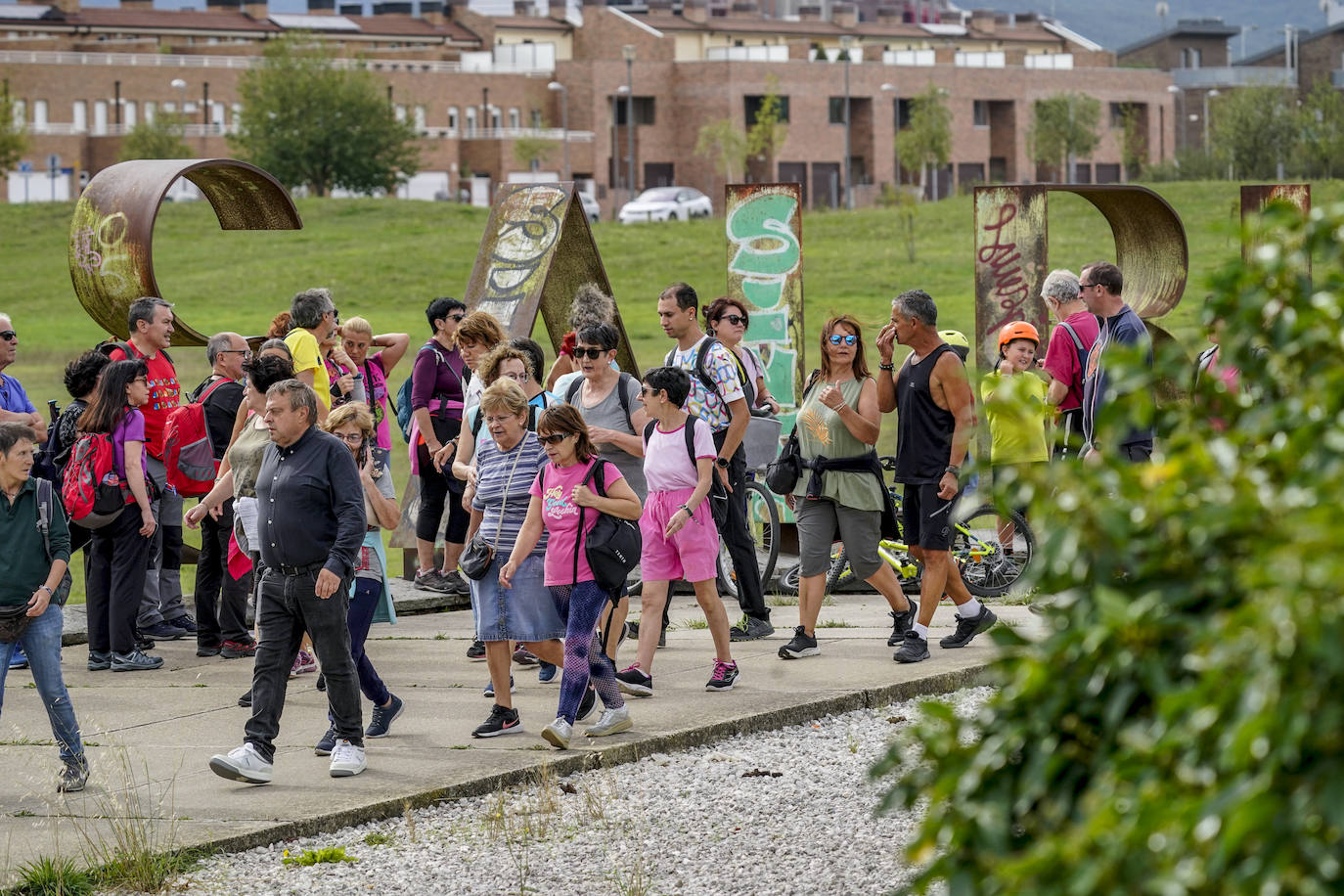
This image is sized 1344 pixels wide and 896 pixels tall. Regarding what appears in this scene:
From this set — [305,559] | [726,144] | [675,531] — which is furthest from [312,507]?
[726,144]

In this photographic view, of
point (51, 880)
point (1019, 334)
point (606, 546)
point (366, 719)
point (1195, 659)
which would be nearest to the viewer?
point (1195, 659)

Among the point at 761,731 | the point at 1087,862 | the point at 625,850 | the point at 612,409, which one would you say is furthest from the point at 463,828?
the point at 1087,862

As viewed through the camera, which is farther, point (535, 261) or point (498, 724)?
point (535, 261)

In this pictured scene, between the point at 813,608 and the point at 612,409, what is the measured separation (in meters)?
1.41

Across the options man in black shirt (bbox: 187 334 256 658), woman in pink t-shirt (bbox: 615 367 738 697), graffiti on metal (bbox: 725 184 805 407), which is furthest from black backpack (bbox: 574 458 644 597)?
graffiti on metal (bbox: 725 184 805 407)

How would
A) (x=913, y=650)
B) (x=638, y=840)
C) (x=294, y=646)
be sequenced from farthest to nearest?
(x=913, y=650), (x=294, y=646), (x=638, y=840)

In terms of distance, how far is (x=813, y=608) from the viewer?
8.59 metres

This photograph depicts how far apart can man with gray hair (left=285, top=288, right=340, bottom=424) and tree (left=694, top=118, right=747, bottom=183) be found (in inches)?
2526

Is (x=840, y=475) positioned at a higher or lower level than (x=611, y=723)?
higher

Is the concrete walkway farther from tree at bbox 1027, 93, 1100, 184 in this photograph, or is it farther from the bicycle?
tree at bbox 1027, 93, 1100, 184

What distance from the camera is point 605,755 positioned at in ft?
22.2

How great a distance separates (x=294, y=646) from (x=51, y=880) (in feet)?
5.30

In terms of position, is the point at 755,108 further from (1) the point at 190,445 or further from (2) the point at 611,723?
(2) the point at 611,723

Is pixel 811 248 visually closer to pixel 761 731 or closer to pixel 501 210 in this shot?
pixel 501 210
